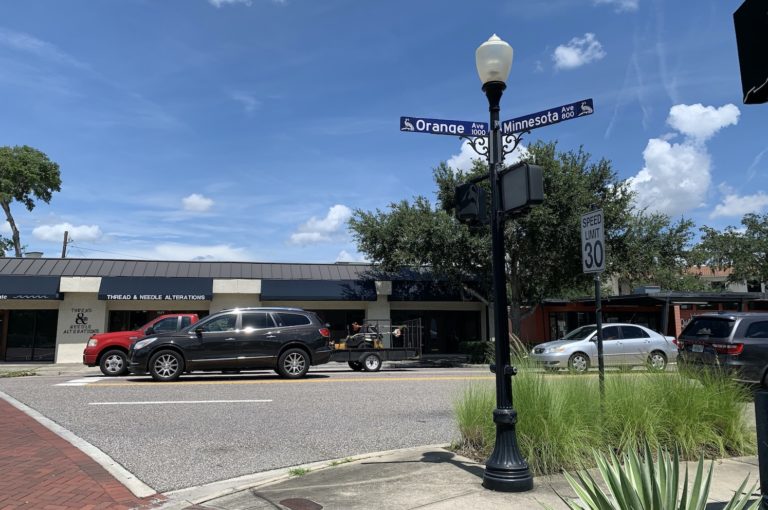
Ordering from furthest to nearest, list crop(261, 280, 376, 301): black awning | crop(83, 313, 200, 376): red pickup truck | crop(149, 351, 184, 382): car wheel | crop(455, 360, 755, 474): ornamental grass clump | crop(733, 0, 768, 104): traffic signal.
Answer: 1. crop(261, 280, 376, 301): black awning
2. crop(83, 313, 200, 376): red pickup truck
3. crop(149, 351, 184, 382): car wheel
4. crop(455, 360, 755, 474): ornamental grass clump
5. crop(733, 0, 768, 104): traffic signal

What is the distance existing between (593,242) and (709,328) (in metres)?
6.59

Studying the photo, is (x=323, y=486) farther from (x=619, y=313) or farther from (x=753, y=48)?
(x=619, y=313)

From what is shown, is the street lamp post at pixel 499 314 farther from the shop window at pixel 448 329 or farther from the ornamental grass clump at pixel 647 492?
the shop window at pixel 448 329

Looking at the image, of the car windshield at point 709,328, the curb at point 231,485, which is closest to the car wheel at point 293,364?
the curb at point 231,485

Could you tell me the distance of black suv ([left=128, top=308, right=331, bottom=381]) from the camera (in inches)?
573

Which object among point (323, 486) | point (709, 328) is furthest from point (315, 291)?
point (323, 486)

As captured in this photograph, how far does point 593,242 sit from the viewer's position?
277 inches

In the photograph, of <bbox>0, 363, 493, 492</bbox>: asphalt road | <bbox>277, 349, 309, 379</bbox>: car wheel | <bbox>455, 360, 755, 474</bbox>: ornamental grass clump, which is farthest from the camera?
<bbox>277, 349, 309, 379</bbox>: car wheel

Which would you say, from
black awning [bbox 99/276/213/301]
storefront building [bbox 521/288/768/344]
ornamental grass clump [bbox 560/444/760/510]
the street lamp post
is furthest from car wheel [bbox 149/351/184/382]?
storefront building [bbox 521/288/768/344]

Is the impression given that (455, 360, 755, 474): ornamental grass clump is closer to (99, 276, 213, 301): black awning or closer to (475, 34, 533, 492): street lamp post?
(475, 34, 533, 492): street lamp post

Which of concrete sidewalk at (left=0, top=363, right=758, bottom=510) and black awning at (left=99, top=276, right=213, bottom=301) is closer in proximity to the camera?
concrete sidewalk at (left=0, top=363, right=758, bottom=510)

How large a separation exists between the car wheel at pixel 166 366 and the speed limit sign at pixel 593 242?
433 inches

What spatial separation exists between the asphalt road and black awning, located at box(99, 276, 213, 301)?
946cm

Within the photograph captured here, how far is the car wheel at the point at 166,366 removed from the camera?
14484mm
